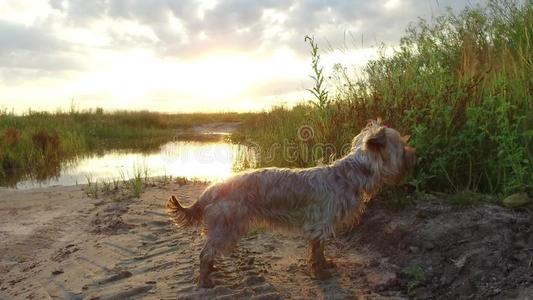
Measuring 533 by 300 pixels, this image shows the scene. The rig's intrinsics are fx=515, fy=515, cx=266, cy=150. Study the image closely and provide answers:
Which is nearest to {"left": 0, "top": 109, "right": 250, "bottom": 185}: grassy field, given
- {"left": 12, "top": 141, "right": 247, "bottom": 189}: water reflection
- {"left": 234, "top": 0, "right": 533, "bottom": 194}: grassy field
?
{"left": 12, "top": 141, "right": 247, "bottom": 189}: water reflection

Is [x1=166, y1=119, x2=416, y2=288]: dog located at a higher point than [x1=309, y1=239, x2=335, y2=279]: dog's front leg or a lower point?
higher

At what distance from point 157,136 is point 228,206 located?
23978 millimetres

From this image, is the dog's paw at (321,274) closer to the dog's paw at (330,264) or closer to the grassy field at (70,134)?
the dog's paw at (330,264)

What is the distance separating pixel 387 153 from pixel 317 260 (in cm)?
Result: 134

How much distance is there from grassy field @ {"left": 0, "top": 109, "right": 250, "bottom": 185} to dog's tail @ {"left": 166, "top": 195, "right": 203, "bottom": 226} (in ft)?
34.4

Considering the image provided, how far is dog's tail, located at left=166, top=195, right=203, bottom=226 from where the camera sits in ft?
17.9

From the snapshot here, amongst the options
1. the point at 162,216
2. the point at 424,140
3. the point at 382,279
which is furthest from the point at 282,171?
the point at 162,216

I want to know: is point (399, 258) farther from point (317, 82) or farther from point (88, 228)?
point (88, 228)

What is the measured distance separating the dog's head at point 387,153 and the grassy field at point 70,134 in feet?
39.1

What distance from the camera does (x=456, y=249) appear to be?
5.09 meters

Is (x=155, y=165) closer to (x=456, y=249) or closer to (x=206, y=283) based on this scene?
(x=206, y=283)

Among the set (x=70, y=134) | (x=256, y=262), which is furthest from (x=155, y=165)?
(x=256, y=262)

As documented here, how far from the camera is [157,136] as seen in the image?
2850 centimetres

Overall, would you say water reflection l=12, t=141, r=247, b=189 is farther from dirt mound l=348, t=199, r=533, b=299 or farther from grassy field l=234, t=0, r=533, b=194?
dirt mound l=348, t=199, r=533, b=299
